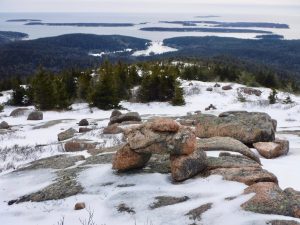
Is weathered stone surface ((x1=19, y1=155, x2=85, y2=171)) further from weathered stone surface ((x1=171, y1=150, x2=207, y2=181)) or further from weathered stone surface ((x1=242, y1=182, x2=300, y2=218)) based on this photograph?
weathered stone surface ((x1=242, y1=182, x2=300, y2=218))

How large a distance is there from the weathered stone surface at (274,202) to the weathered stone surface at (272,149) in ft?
14.3

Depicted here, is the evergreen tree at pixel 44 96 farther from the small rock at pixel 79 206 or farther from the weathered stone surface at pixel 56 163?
the small rock at pixel 79 206

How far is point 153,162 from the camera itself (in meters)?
9.03

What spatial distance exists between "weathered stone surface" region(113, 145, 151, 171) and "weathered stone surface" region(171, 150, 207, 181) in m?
0.77

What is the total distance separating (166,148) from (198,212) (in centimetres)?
188

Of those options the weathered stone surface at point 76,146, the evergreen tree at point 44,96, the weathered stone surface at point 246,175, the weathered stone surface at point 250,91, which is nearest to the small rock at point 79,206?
the weathered stone surface at point 246,175

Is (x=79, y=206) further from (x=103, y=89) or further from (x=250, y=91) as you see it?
(x=250, y=91)

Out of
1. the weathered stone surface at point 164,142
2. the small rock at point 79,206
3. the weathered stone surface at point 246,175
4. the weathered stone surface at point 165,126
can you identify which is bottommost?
the small rock at point 79,206

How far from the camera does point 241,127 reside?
40.5ft

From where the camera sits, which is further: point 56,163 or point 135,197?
point 56,163

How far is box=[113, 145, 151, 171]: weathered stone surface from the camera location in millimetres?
8492

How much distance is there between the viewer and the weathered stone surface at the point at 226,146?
9648mm

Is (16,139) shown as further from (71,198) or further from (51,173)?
(71,198)

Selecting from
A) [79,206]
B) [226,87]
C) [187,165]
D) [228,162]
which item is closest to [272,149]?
[228,162]
